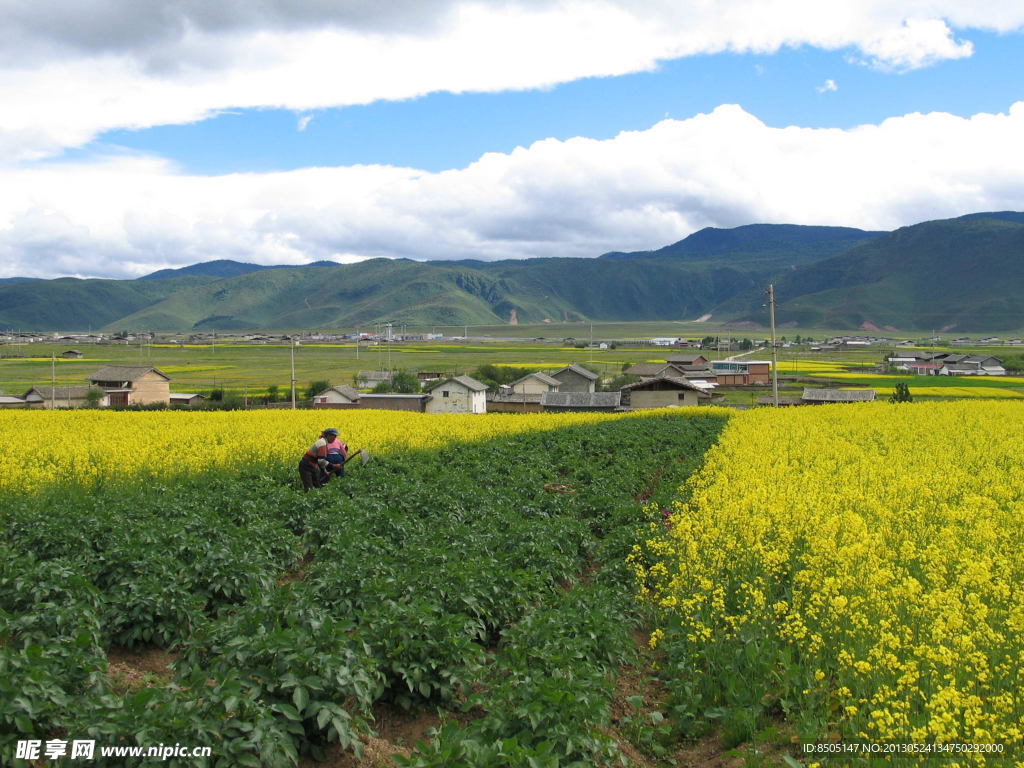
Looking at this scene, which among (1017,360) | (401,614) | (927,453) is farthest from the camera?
(1017,360)

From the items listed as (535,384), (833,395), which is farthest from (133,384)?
(833,395)

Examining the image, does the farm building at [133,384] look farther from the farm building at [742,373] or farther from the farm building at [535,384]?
the farm building at [742,373]

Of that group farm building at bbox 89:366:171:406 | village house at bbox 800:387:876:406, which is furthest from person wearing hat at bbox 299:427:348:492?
farm building at bbox 89:366:171:406

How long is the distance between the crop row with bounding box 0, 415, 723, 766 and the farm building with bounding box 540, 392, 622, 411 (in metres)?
46.9

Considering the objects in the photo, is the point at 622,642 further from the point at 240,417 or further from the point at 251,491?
the point at 240,417

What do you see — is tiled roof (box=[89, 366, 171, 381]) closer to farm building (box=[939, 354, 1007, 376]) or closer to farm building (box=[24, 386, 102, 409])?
farm building (box=[24, 386, 102, 409])

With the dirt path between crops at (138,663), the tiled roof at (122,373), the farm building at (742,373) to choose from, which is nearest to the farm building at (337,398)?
the tiled roof at (122,373)

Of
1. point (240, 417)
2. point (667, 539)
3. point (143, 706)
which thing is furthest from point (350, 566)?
point (240, 417)

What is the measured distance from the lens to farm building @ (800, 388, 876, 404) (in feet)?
195

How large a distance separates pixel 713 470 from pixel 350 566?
1019cm

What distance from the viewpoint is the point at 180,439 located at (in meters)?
22.9

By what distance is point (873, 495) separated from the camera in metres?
12.9

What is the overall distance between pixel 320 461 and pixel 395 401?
50460 mm

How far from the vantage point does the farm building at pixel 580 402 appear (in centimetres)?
6300
